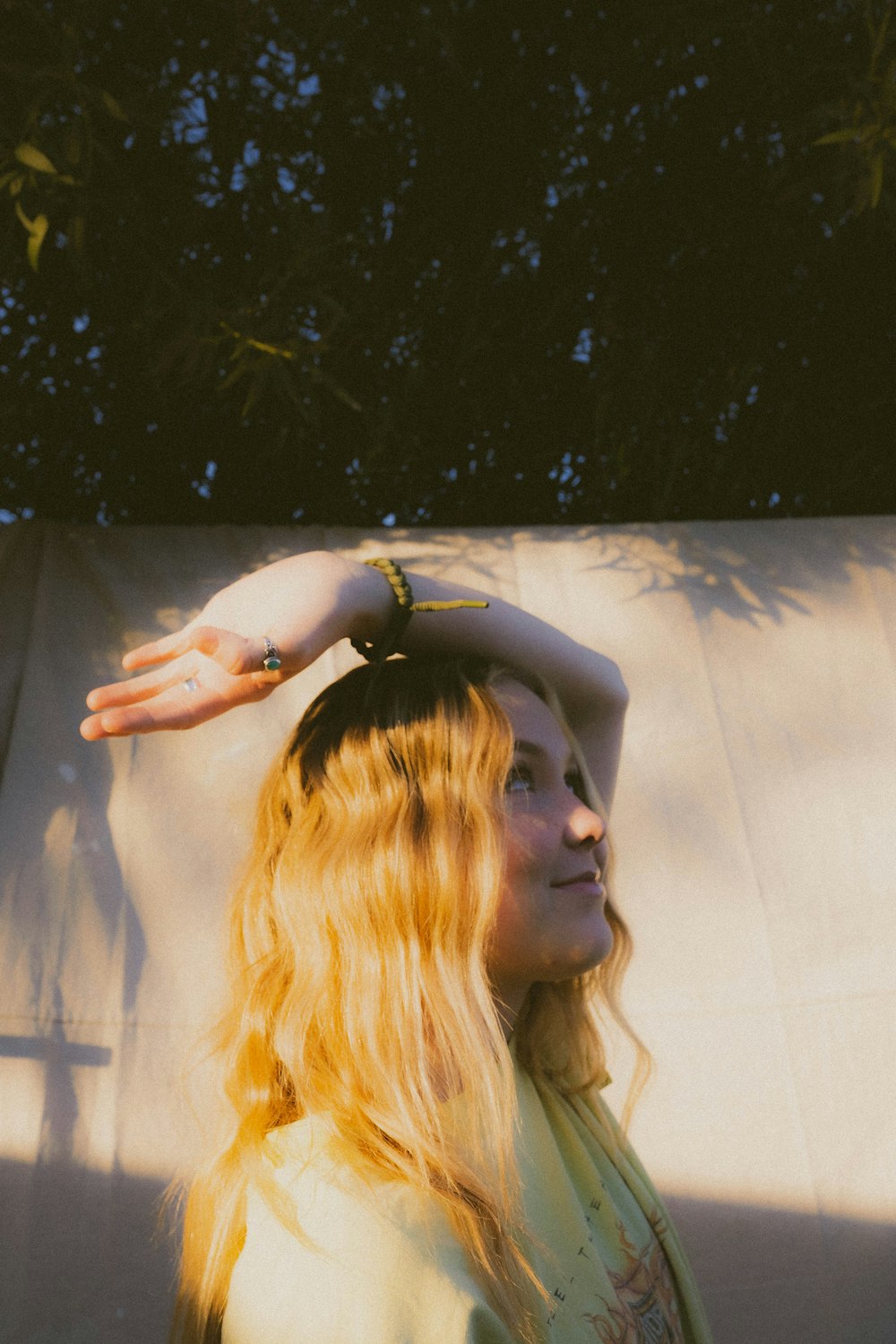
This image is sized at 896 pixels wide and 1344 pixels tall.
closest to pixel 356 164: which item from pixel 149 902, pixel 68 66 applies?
pixel 68 66

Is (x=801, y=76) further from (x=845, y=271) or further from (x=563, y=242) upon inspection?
(x=563, y=242)

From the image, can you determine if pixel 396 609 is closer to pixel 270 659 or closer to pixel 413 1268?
pixel 270 659

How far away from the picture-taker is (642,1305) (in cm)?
74

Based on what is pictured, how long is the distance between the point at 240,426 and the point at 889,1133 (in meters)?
1.40

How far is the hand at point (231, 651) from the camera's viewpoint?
0.59 m

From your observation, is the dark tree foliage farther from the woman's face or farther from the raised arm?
the woman's face

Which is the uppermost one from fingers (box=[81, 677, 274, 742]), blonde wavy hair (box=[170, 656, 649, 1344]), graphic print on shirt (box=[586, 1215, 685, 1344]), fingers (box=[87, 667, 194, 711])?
fingers (box=[87, 667, 194, 711])

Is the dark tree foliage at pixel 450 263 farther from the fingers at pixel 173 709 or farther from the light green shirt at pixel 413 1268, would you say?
the light green shirt at pixel 413 1268

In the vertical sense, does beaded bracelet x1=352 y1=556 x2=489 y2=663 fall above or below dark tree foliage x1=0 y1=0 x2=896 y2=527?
below

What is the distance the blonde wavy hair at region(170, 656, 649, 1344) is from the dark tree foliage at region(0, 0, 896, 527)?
33.5 inches

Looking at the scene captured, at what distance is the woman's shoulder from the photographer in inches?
21.3

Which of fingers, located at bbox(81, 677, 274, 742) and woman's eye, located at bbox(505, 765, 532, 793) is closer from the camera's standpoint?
fingers, located at bbox(81, 677, 274, 742)

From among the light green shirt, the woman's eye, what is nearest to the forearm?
the woman's eye

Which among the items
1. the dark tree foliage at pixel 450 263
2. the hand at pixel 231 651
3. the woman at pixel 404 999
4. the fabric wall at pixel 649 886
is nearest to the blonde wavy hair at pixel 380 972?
the woman at pixel 404 999
